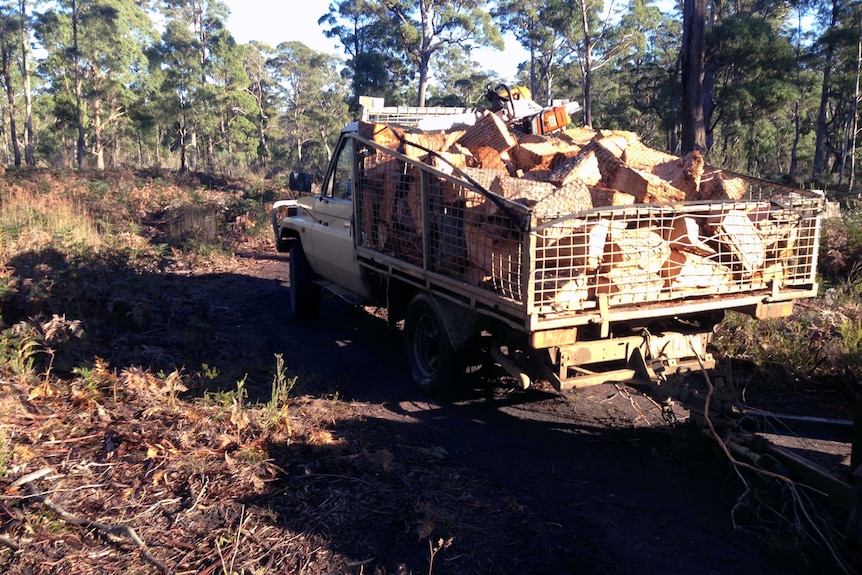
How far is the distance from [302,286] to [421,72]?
86.9 feet

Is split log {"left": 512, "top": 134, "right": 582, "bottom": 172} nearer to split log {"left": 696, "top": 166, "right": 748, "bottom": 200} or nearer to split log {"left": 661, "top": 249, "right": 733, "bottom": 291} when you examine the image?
split log {"left": 696, "top": 166, "right": 748, "bottom": 200}

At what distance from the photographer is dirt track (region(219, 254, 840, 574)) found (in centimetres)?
322

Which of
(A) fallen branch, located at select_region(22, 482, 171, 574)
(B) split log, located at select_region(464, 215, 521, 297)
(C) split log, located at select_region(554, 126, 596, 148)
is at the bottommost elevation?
→ (A) fallen branch, located at select_region(22, 482, 171, 574)

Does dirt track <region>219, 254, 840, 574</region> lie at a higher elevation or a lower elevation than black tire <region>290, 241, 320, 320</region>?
lower

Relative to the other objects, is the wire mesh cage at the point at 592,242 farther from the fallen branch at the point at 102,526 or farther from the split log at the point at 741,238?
the fallen branch at the point at 102,526

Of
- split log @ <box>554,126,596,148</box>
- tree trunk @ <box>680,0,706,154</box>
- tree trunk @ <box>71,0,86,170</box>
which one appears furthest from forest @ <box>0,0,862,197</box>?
split log @ <box>554,126,596,148</box>

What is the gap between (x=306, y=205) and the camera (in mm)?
8133

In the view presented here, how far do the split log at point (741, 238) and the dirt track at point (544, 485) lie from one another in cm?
123

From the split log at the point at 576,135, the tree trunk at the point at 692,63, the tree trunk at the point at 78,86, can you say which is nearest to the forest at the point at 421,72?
the tree trunk at the point at 78,86

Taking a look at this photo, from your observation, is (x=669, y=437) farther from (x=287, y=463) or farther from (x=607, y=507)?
(x=287, y=463)

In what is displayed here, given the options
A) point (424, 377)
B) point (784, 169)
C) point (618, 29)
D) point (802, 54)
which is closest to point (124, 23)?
point (618, 29)

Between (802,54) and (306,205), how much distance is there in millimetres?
32066

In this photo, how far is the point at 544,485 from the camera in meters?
4.02

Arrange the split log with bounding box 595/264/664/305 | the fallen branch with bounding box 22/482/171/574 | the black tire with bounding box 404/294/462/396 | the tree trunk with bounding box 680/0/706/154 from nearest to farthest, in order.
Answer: the fallen branch with bounding box 22/482/171/574 → the split log with bounding box 595/264/664/305 → the black tire with bounding box 404/294/462/396 → the tree trunk with bounding box 680/0/706/154
